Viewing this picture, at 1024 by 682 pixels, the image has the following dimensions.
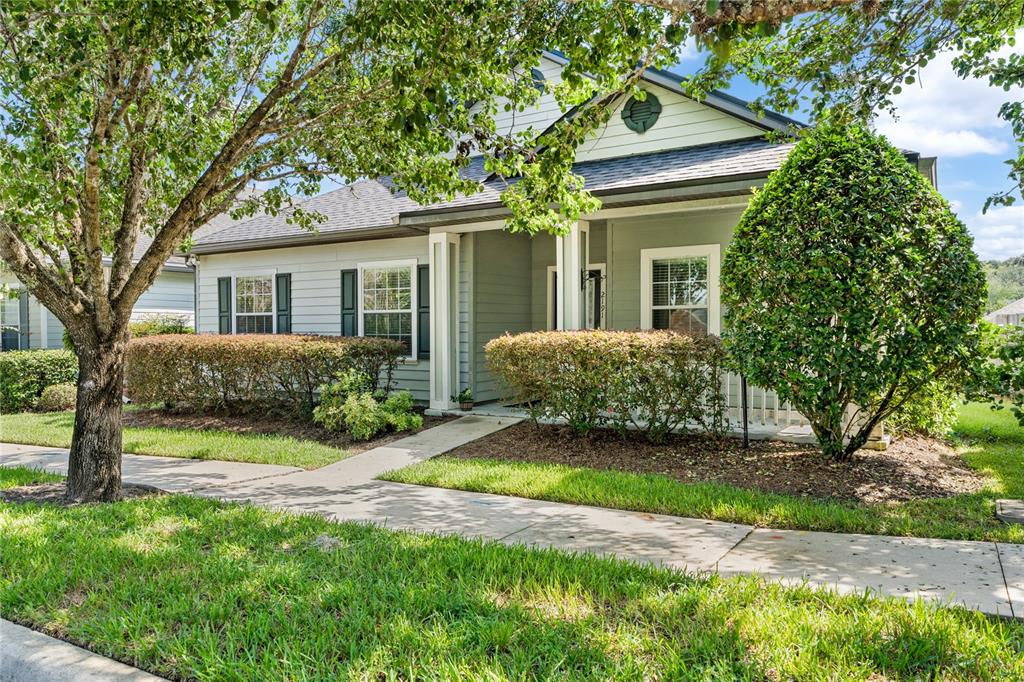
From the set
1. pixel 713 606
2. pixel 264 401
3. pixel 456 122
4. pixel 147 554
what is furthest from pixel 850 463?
pixel 264 401

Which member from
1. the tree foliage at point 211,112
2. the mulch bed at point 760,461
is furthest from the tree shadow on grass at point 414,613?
the mulch bed at point 760,461

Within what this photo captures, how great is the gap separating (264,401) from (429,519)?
6.24m

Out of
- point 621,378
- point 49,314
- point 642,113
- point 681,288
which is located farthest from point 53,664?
point 49,314

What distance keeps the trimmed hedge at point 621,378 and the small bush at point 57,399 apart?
9.92m

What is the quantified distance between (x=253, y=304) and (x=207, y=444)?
5723mm

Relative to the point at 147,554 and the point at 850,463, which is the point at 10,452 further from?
the point at 850,463

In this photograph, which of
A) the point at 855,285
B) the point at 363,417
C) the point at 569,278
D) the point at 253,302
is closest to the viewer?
the point at 855,285

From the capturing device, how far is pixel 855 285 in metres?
5.70

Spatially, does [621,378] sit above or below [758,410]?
above

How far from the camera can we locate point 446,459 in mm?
7594

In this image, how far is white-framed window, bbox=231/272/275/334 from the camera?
44.2ft

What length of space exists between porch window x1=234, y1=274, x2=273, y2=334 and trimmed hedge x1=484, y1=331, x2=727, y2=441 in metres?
7.20

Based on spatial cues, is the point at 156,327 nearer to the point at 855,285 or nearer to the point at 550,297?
the point at 550,297

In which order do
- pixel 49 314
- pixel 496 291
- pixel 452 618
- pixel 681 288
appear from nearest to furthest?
pixel 452 618 < pixel 681 288 < pixel 496 291 < pixel 49 314
